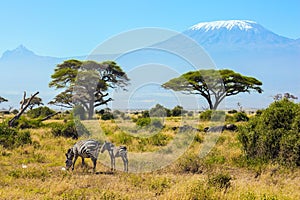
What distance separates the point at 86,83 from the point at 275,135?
79.8ft

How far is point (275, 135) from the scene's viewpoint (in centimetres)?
1066

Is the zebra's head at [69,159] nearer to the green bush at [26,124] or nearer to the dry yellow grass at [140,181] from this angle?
the dry yellow grass at [140,181]

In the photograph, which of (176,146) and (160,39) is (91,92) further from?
(160,39)

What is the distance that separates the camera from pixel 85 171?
9.74m

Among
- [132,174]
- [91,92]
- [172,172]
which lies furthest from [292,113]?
[91,92]

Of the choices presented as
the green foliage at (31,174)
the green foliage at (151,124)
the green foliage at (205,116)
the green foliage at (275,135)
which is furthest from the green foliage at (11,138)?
the green foliage at (205,116)

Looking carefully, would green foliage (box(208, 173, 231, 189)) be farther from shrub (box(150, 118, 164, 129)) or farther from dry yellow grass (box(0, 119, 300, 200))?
shrub (box(150, 118, 164, 129))

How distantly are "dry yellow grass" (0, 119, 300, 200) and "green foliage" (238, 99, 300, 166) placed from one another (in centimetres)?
54

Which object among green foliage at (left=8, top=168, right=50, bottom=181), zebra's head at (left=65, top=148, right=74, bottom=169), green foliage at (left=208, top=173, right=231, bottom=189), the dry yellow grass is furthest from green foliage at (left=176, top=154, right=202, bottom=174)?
green foliage at (left=8, top=168, right=50, bottom=181)

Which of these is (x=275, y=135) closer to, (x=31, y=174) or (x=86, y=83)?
(x=31, y=174)

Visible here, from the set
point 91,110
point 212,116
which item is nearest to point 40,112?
point 91,110

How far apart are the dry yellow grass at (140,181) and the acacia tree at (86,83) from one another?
2139cm

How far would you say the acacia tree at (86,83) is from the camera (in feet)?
110

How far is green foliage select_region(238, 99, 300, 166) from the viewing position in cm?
993
